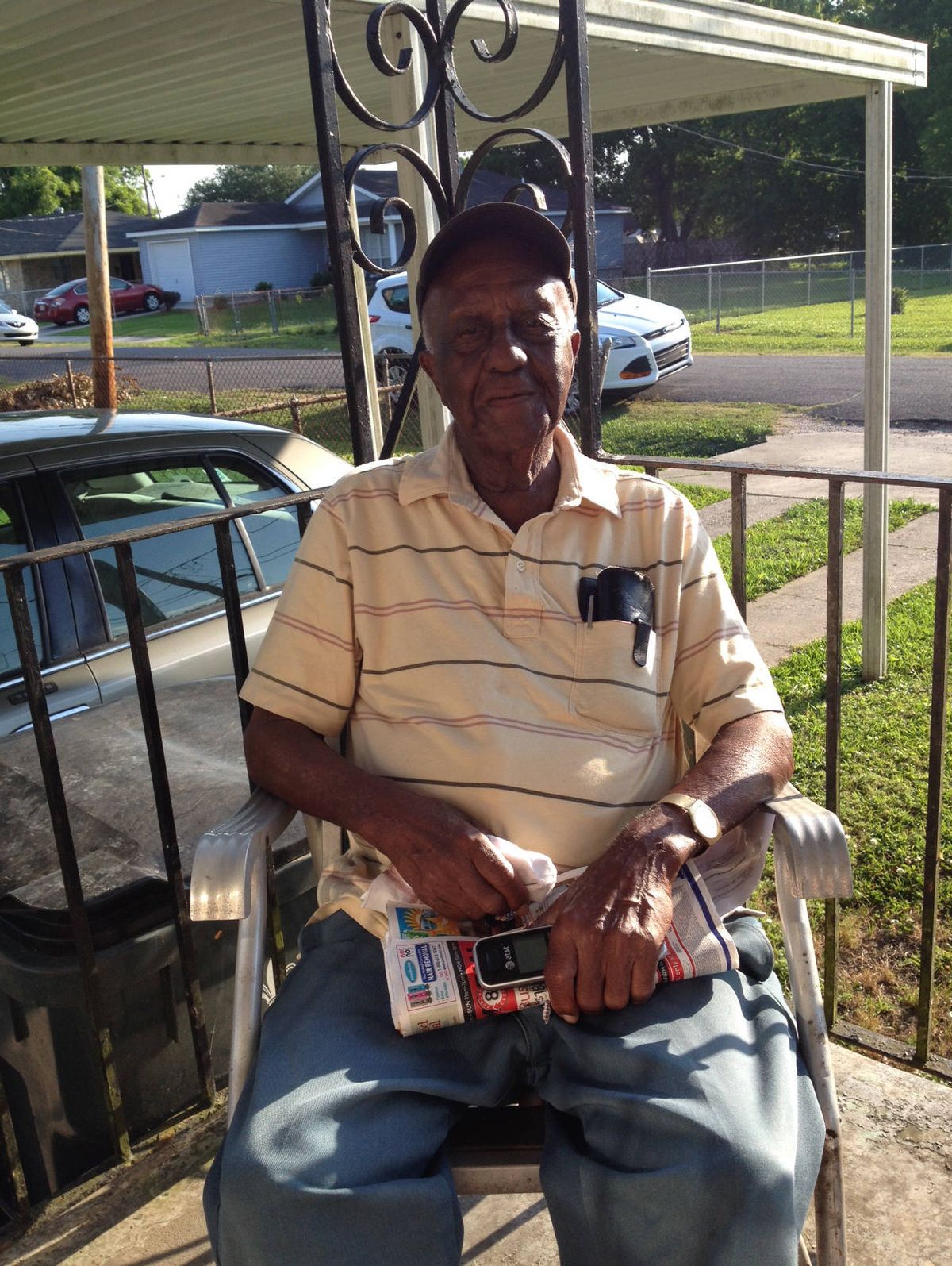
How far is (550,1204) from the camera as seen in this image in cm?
144

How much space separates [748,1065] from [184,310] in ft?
150

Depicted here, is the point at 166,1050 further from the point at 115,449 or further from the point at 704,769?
the point at 115,449

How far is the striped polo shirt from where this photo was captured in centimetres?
174

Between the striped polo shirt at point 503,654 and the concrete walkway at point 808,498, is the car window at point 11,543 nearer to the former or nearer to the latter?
the striped polo shirt at point 503,654

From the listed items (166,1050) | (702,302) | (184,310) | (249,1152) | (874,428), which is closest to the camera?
(249,1152)

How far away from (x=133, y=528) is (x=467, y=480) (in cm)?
152

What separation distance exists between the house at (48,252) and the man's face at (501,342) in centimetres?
4876

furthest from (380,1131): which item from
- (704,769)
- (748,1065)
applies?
(704,769)

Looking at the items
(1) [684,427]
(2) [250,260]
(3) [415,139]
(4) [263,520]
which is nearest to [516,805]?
(3) [415,139]

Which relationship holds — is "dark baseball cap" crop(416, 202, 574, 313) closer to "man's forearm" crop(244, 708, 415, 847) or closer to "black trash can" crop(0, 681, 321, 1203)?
"man's forearm" crop(244, 708, 415, 847)

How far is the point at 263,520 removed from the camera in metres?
3.99

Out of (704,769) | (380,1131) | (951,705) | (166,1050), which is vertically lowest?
(951,705)

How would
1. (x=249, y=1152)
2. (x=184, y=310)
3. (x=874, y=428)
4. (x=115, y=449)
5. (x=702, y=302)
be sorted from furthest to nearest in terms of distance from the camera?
(x=184, y=310) → (x=702, y=302) → (x=874, y=428) → (x=115, y=449) → (x=249, y=1152)

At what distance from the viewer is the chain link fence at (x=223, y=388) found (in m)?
12.4
